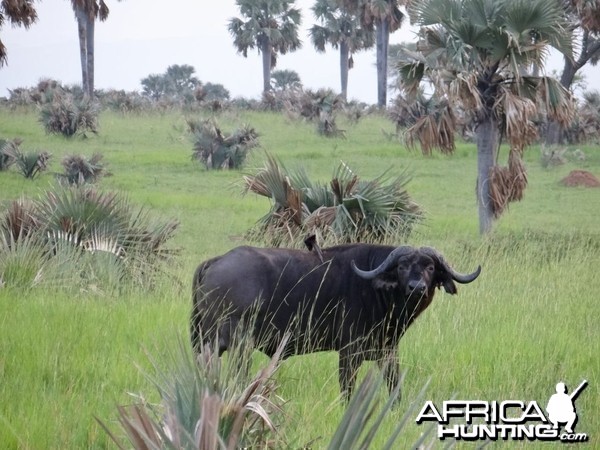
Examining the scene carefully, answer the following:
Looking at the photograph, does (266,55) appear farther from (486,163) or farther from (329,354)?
(329,354)

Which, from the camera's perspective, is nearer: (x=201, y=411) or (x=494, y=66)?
(x=201, y=411)

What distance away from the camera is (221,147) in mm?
26609

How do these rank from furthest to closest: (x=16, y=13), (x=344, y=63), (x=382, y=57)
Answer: (x=344, y=63) → (x=382, y=57) → (x=16, y=13)

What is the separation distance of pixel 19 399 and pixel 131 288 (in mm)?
3990

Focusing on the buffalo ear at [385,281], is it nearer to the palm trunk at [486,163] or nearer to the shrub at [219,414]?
the shrub at [219,414]

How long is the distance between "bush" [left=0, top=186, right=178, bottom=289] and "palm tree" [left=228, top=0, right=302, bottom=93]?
141 ft

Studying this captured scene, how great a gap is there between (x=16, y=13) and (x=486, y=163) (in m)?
10.3

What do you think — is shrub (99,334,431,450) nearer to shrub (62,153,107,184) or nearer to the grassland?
the grassland

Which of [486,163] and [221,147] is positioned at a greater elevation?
[486,163]

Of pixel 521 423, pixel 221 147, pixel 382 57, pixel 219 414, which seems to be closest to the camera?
pixel 219 414

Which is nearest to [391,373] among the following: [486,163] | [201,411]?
[201,411]

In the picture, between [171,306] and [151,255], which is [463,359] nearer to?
[171,306]

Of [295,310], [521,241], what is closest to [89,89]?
[521,241]

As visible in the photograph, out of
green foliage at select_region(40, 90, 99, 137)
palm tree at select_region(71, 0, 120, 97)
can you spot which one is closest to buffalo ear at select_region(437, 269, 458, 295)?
green foliage at select_region(40, 90, 99, 137)
